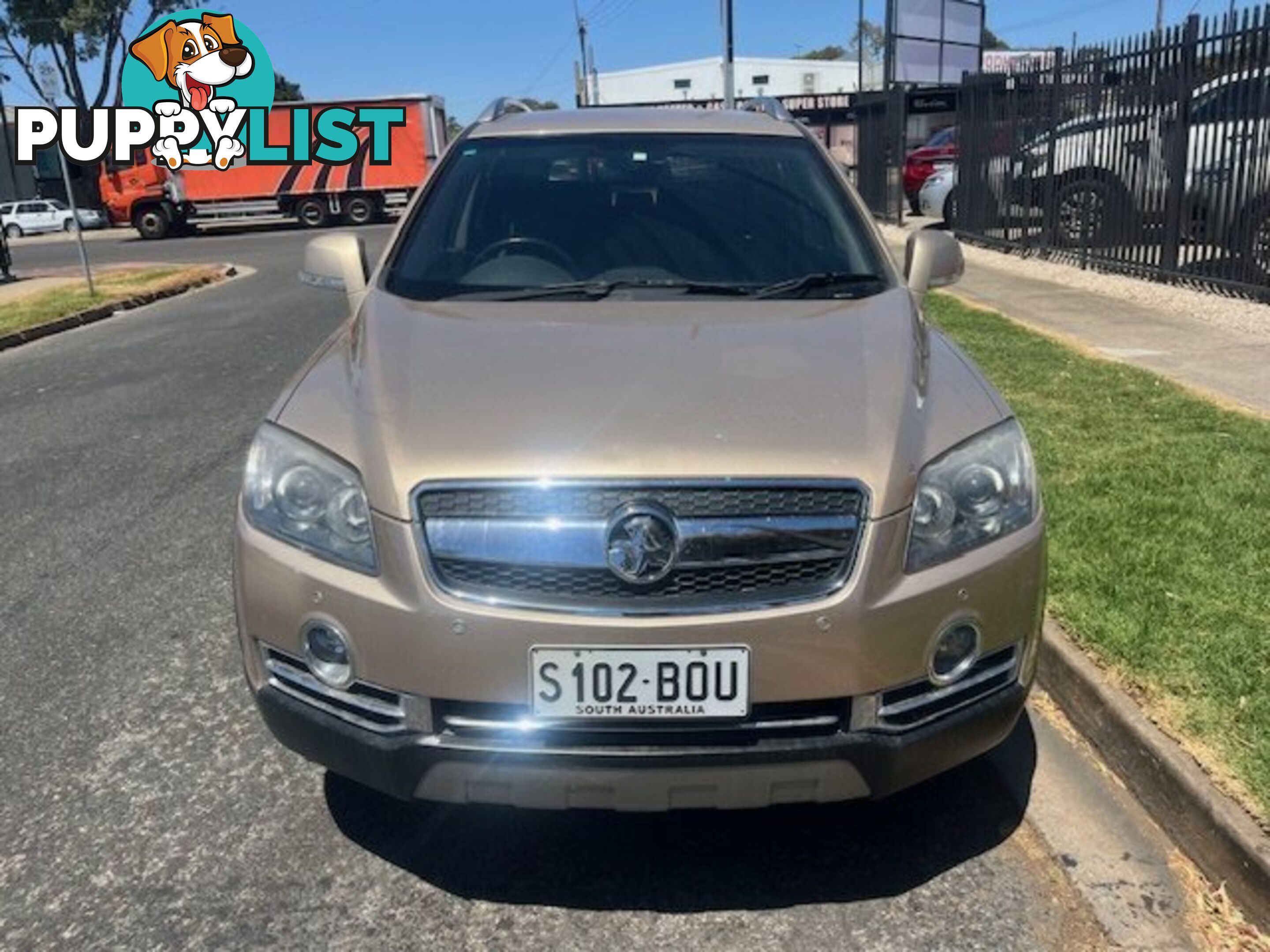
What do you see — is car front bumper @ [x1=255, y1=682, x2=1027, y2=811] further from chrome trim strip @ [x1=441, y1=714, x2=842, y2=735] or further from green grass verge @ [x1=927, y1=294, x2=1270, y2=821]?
green grass verge @ [x1=927, y1=294, x2=1270, y2=821]

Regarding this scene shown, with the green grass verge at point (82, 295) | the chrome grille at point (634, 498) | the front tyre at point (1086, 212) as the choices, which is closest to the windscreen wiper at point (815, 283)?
the chrome grille at point (634, 498)

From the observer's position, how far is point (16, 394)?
9008 millimetres

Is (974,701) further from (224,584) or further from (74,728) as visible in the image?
(224,584)

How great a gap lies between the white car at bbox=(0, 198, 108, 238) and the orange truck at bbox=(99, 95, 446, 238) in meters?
12.1

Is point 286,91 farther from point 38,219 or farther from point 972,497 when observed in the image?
point 972,497

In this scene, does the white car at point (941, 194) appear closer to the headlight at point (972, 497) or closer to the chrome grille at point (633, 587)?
the headlight at point (972, 497)

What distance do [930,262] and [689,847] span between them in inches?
79.7

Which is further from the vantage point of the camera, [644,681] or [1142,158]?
[1142,158]

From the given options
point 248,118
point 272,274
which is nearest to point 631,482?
point 272,274

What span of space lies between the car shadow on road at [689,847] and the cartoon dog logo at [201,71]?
35281 millimetres

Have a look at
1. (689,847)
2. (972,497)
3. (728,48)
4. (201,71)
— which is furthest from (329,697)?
(201,71)

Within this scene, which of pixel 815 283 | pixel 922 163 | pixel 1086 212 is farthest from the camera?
pixel 922 163

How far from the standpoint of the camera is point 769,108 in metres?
4.74

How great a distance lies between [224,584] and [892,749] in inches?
124
